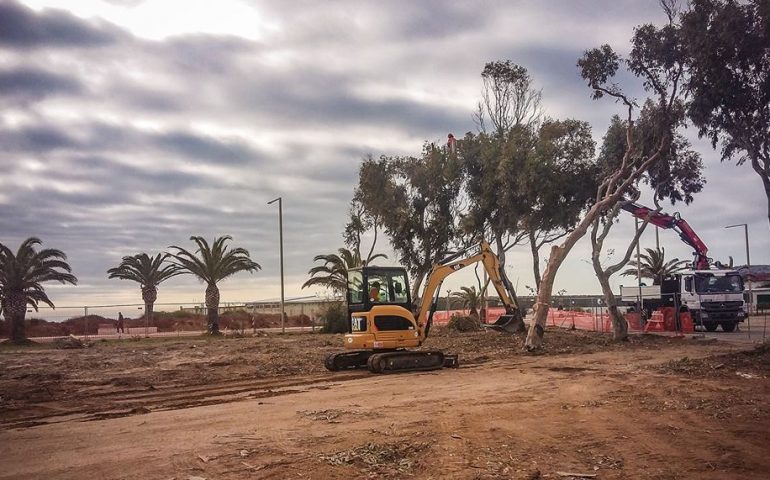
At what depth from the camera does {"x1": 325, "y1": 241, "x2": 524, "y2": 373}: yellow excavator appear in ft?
60.2

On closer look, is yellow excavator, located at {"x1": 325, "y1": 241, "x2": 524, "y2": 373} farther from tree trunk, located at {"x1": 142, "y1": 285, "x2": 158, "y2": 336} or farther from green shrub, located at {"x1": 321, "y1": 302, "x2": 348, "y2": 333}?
tree trunk, located at {"x1": 142, "y1": 285, "x2": 158, "y2": 336}

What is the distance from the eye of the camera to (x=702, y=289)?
1228 inches

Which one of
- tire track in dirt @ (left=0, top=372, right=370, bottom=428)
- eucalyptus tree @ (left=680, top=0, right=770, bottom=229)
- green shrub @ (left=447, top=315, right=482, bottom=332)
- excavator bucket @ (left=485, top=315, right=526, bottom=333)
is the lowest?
tire track in dirt @ (left=0, top=372, right=370, bottom=428)

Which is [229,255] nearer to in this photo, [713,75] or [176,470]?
[713,75]

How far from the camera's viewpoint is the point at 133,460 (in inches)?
338

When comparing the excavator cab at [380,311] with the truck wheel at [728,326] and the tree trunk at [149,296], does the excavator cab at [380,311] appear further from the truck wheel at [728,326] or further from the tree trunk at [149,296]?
the tree trunk at [149,296]

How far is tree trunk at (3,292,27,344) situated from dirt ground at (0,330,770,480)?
1480 centimetres

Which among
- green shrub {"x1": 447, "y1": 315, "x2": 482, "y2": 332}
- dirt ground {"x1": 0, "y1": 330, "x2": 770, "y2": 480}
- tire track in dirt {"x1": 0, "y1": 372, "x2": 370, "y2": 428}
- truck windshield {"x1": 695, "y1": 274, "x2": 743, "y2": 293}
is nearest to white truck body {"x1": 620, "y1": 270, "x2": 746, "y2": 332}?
truck windshield {"x1": 695, "y1": 274, "x2": 743, "y2": 293}

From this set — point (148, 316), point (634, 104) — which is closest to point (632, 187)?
point (634, 104)

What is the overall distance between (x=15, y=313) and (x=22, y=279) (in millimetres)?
1784

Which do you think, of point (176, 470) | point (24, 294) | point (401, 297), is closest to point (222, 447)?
point (176, 470)

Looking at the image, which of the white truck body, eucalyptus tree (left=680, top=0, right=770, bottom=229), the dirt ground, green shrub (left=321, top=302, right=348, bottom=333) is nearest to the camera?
the dirt ground

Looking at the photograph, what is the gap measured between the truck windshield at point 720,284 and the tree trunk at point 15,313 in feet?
112

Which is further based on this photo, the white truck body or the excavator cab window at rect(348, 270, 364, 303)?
the white truck body
